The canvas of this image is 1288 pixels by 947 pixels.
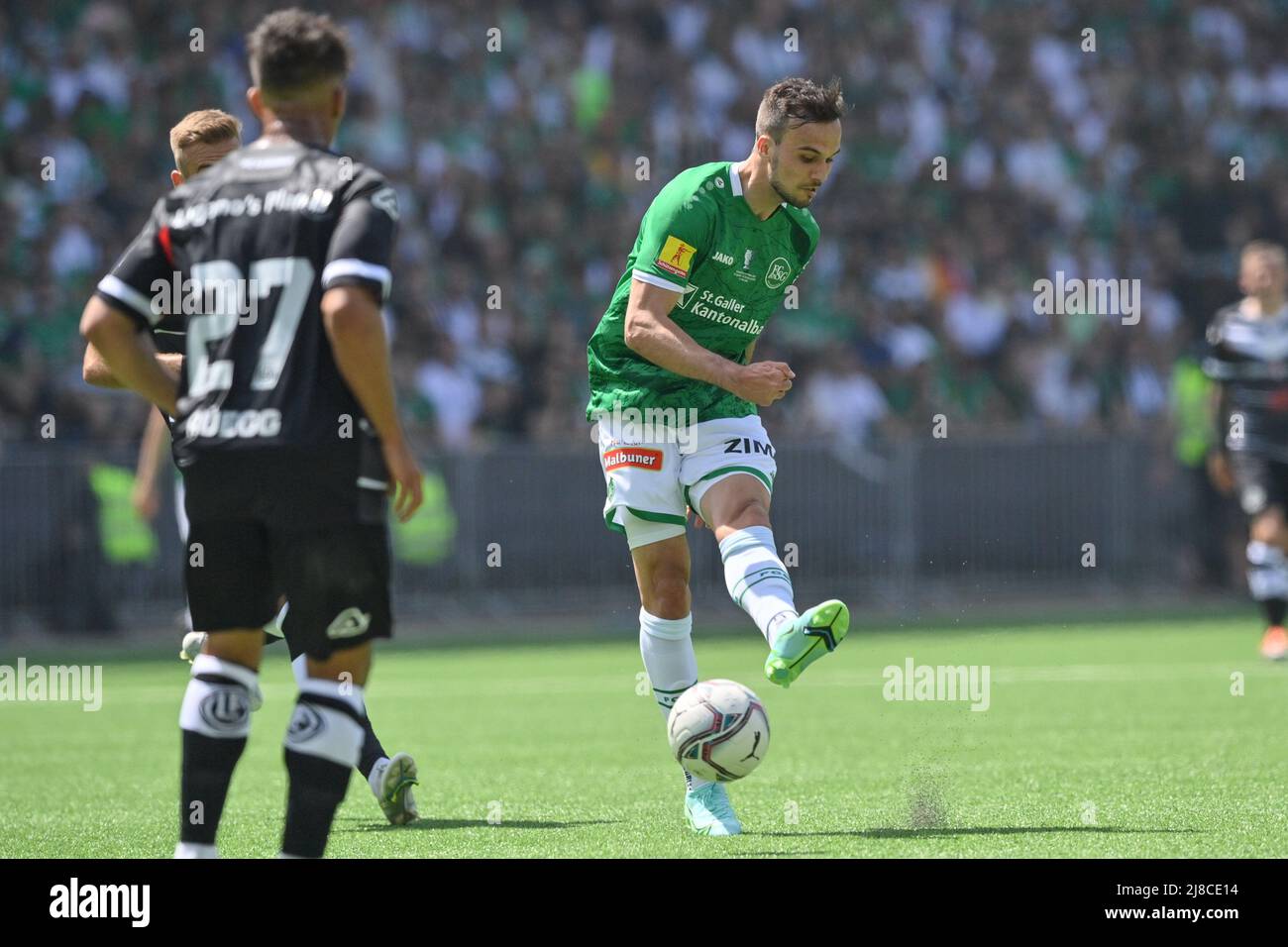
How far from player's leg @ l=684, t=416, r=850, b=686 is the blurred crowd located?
37.4ft

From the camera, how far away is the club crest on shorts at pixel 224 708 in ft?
17.1

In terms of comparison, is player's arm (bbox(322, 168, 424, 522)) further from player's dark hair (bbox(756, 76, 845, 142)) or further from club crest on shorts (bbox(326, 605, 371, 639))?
player's dark hair (bbox(756, 76, 845, 142))

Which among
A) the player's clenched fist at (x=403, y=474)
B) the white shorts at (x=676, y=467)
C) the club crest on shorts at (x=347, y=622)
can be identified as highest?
the player's clenched fist at (x=403, y=474)

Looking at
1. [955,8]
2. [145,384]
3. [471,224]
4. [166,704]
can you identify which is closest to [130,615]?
[166,704]

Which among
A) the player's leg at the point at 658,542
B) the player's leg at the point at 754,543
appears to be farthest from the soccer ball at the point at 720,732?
the player's leg at the point at 658,542

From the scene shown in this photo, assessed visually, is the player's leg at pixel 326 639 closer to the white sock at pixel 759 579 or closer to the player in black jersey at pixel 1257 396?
the white sock at pixel 759 579

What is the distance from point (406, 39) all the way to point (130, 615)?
26.7 feet

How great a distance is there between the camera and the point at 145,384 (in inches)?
213

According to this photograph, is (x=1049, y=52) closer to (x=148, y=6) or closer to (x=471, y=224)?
(x=471, y=224)

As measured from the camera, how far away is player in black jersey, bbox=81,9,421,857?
511cm

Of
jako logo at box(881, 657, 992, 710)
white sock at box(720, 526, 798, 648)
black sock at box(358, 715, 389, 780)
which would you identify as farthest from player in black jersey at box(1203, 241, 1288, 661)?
black sock at box(358, 715, 389, 780)

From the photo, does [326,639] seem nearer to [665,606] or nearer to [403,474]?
[403,474]

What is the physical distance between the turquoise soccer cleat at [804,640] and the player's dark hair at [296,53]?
233 centimetres

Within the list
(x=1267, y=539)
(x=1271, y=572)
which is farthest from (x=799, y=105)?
(x=1267, y=539)
